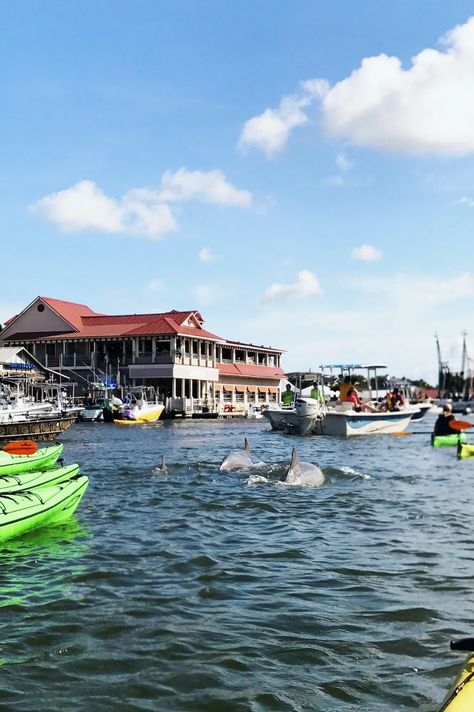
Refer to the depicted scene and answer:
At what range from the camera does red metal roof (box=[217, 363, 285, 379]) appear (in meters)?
73.8

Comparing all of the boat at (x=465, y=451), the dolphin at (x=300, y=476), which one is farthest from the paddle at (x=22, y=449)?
the boat at (x=465, y=451)

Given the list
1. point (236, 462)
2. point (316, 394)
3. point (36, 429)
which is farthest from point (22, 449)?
point (316, 394)

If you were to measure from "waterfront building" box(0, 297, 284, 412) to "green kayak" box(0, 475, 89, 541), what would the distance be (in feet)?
165

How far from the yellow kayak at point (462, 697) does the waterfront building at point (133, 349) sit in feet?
193

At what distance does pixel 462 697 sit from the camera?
12.6ft

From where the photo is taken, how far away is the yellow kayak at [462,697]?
12.2 feet

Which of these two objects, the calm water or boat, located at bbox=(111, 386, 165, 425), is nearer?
the calm water

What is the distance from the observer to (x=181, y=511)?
44.1 ft

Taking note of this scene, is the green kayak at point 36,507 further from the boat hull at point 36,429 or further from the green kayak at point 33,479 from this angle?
the boat hull at point 36,429

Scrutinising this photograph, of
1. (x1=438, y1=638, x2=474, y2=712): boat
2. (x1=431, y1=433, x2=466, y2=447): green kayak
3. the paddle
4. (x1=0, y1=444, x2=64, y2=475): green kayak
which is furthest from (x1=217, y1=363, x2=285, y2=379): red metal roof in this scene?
(x1=438, y1=638, x2=474, y2=712): boat

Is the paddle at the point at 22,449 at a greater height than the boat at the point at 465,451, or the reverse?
the paddle at the point at 22,449

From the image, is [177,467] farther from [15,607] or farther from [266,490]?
[15,607]

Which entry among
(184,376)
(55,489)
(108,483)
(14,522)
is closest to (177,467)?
(108,483)

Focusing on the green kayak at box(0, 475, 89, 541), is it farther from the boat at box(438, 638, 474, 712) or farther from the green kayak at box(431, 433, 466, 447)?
the green kayak at box(431, 433, 466, 447)
